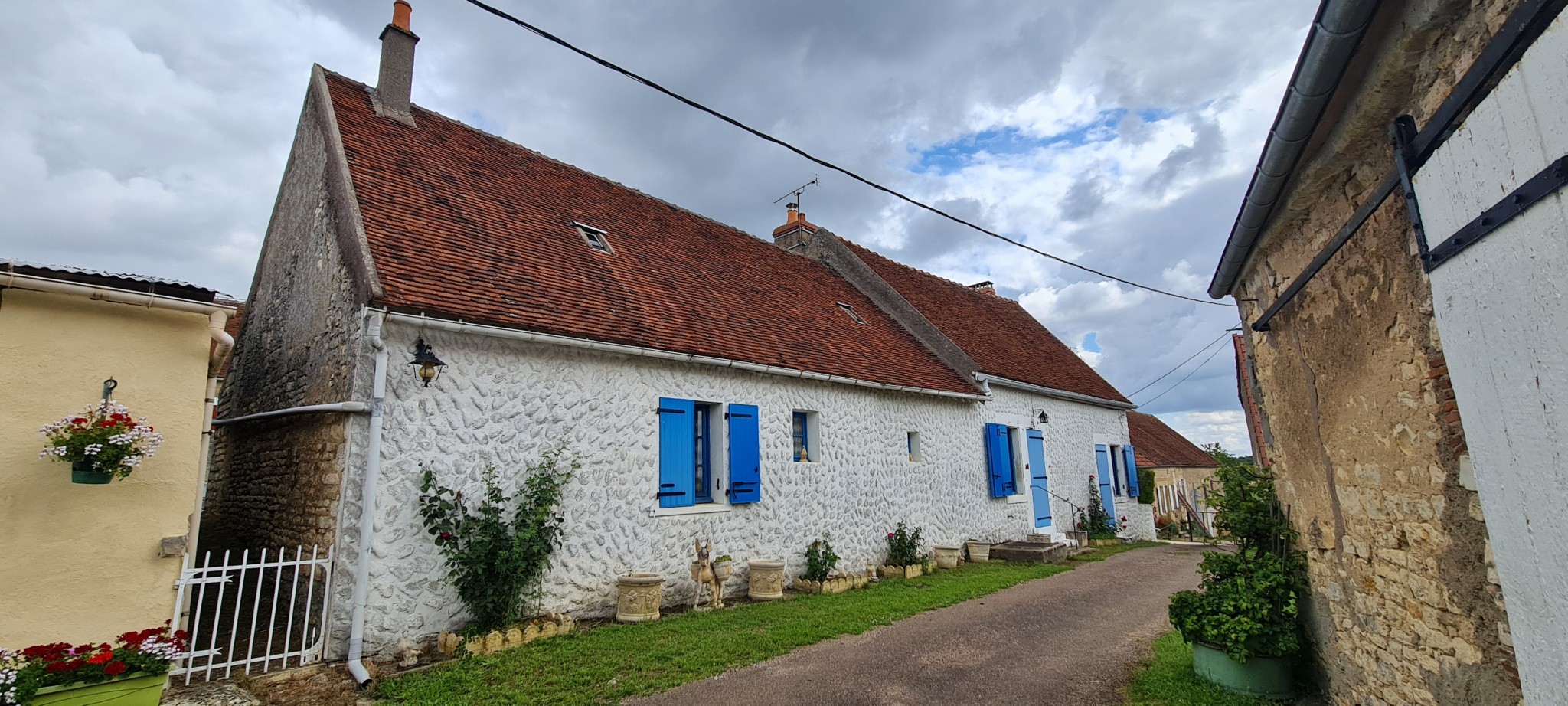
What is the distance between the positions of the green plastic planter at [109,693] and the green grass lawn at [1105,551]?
12.2 metres

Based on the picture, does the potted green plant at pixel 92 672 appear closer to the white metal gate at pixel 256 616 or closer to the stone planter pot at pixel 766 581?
the white metal gate at pixel 256 616

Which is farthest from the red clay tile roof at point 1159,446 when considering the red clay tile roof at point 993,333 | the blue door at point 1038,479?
the blue door at point 1038,479

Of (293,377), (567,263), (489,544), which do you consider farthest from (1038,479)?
(293,377)

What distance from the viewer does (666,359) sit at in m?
8.17

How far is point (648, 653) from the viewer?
19.7ft

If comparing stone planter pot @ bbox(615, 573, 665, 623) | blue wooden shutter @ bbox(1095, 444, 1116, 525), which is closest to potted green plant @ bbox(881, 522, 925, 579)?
stone planter pot @ bbox(615, 573, 665, 623)

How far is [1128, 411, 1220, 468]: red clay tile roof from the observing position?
22250 millimetres

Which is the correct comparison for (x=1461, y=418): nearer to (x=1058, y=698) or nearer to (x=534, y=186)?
(x=1058, y=698)

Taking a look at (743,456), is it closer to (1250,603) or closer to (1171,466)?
(1250,603)

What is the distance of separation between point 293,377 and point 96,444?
3.51m

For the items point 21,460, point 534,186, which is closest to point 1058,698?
point 21,460

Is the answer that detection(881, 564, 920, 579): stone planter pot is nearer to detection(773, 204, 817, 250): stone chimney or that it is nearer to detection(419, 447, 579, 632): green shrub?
detection(419, 447, 579, 632): green shrub

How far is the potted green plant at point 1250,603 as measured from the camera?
457cm

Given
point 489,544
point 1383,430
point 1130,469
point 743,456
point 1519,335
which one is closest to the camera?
point 1519,335
